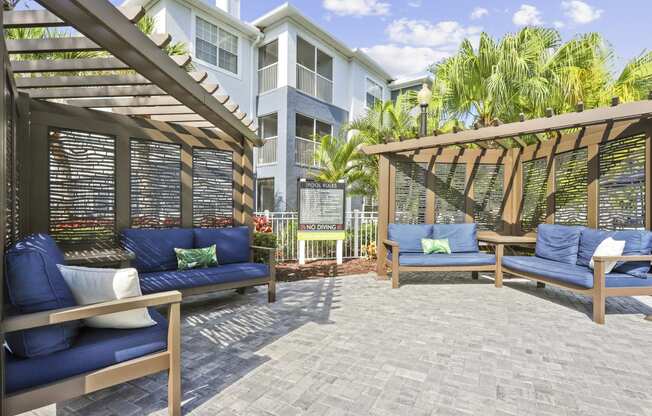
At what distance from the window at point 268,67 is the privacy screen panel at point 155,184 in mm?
6965

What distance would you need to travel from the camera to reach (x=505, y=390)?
235 centimetres

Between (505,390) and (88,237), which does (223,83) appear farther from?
(505,390)

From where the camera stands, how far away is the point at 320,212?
6969mm

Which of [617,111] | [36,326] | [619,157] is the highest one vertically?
[617,111]

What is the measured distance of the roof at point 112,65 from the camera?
208 cm

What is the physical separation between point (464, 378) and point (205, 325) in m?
2.61

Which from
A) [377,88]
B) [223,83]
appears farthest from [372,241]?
[377,88]

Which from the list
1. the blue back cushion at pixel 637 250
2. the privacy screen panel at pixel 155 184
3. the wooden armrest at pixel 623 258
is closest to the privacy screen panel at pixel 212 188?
the privacy screen panel at pixel 155 184

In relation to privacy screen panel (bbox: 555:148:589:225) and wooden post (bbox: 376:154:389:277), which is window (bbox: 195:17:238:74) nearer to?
wooden post (bbox: 376:154:389:277)

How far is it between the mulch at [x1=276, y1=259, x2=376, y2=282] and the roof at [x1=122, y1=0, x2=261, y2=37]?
739 centimetres

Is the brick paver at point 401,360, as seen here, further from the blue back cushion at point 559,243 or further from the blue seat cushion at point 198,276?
the blue back cushion at point 559,243

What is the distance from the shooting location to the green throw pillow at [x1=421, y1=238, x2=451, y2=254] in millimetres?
5754

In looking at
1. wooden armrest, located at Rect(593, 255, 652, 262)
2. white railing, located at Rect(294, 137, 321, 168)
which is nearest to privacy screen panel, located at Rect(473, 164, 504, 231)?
wooden armrest, located at Rect(593, 255, 652, 262)

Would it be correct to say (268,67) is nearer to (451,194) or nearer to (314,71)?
(314,71)
